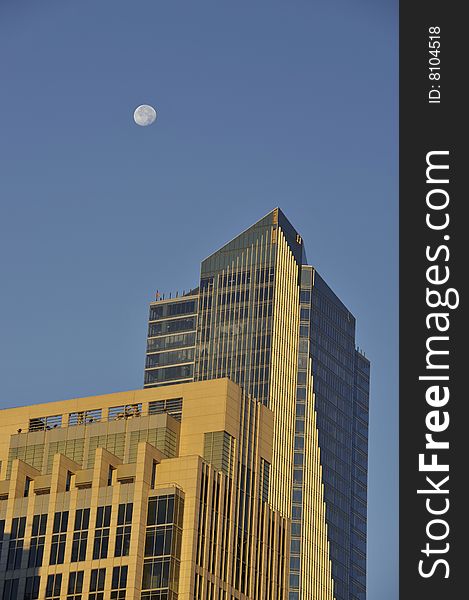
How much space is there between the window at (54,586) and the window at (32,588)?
1.51 m

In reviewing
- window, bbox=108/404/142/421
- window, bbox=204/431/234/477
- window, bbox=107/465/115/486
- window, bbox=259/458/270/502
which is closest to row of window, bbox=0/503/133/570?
window, bbox=107/465/115/486

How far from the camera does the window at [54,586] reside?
15350 centimetres

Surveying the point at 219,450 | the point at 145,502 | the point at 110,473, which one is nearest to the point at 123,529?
the point at 145,502

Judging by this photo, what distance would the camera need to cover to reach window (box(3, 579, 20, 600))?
156 meters

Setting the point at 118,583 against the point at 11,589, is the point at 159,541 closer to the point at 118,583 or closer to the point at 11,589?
the point at 118,583

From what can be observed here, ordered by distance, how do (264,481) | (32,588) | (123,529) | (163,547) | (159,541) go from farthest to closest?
1. (264,481)
2. (32,588)
3. (123,529)
4. (159,541)
5. (163,547)

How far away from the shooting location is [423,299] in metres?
70.1

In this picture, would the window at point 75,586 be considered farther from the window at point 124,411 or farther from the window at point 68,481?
the window at point 124,411

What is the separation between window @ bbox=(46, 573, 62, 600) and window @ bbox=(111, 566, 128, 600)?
7014 mm

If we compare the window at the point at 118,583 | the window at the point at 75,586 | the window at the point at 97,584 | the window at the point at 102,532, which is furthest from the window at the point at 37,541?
the window at the point at 118,583

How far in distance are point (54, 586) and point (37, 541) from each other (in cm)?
607

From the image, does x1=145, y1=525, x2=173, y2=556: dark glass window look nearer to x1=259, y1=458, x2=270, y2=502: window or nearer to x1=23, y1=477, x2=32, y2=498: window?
x1=259, y1=458, x2=270, y2=502: window

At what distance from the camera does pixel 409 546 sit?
2625 inches

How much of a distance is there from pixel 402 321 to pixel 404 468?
6.91 metres
